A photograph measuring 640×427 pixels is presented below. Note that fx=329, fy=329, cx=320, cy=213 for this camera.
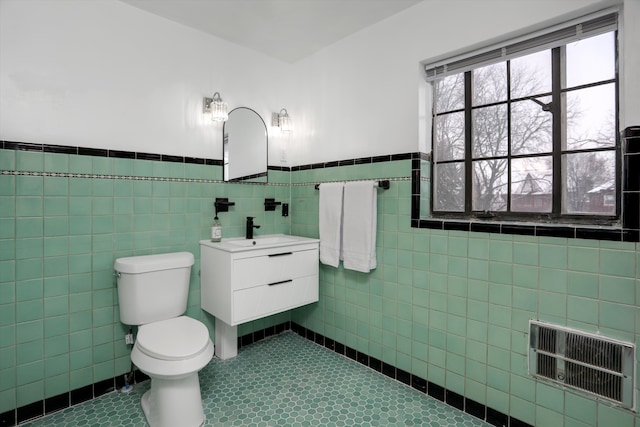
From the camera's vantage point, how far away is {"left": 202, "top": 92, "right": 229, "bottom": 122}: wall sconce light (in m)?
2.34

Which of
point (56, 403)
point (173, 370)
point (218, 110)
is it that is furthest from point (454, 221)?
point (56, 403)

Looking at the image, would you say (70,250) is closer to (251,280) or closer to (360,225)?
(251,280)

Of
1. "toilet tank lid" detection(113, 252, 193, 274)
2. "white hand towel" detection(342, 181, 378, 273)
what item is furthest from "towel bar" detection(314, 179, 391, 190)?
"toilet tank lid" detection(113, 252, 193, 274)

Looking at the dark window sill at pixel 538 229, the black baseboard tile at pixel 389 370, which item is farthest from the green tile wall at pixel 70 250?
the dark window sill at pixel 538 229

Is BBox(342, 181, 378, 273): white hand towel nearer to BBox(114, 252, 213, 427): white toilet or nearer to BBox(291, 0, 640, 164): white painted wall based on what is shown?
BBox(291, 0, 640, 164): white painted wall

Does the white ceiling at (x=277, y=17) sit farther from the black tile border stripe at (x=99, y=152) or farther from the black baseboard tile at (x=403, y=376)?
the black baseboard tile at (x=403, y=376)

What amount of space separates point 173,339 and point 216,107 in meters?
1.54

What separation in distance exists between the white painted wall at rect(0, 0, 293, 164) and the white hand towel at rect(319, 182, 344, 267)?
0.88 meters

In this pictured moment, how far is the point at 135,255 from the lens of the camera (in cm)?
207

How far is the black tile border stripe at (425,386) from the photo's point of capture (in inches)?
67.3

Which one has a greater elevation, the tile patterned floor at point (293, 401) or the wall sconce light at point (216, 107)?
the wall sconce light at point (216, 107)

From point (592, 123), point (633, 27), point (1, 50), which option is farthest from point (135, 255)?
point (633, 27)

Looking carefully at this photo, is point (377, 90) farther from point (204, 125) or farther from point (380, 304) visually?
point (380, 304)

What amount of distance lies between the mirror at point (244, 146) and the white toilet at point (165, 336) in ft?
2.52
